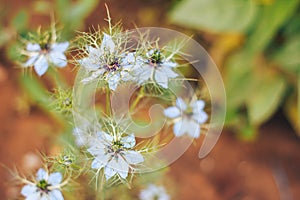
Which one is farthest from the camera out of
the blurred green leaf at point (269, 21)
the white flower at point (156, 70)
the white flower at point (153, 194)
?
the blurred green leaf at point (269, 21)

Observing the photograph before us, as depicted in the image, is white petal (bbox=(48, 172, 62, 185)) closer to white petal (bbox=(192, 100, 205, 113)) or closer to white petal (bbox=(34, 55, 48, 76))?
white petal (bbox=(34, 55, 48, 76))

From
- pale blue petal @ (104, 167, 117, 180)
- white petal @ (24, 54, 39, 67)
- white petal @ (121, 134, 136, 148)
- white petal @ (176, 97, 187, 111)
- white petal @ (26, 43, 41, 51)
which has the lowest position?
pale blue petal @ (104, 167, 117, 180)

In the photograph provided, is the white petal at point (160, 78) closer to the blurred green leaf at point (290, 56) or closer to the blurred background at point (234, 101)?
the blurred background at point (234, 101)

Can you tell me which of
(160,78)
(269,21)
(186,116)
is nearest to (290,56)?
(269,21)

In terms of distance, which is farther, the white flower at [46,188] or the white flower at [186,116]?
the white flower at [186,116]

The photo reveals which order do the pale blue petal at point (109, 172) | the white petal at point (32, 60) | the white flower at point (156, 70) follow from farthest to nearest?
the white petal at point (32, 60)
the white flower at point (156, 70)
the pale blue petal at point (109, 172)

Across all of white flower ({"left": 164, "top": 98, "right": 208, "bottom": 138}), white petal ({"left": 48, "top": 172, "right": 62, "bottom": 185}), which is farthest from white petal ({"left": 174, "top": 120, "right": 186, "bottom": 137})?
white petal ({"left": 48, "top": 172, "right": 62, "bottom": 185})

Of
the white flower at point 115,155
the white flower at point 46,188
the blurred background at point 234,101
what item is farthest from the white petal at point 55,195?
the blurred background at point 234,101
